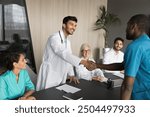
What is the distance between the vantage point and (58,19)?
15.0 ft

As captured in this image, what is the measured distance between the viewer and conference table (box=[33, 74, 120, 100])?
1.95 meters

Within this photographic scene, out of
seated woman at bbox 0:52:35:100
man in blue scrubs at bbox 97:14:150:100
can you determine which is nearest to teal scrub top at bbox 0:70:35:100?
seated woman at bbox 0:52:35:100

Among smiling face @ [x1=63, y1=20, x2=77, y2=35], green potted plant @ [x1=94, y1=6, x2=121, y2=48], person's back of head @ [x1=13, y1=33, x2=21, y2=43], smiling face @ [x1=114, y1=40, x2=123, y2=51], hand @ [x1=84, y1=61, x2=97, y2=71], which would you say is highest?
green potted plant @ [x1=94, y1=6, x2=121, y2=48]

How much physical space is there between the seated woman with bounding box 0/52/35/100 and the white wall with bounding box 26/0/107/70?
→ 7.13 ft

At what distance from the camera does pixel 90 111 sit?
1563mm

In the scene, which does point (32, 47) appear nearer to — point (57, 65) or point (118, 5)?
point (57, 65)

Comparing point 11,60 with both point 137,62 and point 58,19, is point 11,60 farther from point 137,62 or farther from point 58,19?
point 58,19

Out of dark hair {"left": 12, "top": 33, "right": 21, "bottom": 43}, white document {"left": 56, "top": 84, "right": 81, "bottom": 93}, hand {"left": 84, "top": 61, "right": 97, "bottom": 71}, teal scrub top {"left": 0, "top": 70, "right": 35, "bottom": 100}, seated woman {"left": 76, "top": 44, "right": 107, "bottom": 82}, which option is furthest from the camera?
dark hair {"left": 12, "top": 33, "right": 21, "bottom": 43}

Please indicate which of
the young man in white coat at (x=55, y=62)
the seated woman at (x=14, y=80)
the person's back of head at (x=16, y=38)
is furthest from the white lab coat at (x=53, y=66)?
the person's back of head at (x=16, y=38)

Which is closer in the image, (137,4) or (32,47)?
→ (32,47)

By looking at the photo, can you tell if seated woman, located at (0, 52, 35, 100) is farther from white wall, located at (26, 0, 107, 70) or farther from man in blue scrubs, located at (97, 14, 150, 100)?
white wall, located at (26, 0, 107, 70)

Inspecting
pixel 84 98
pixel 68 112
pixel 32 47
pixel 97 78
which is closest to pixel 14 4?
pixel 32 47

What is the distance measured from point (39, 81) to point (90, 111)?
4.04 ft

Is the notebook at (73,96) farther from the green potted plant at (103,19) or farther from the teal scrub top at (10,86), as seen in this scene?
the green potted plant at (103,19)
